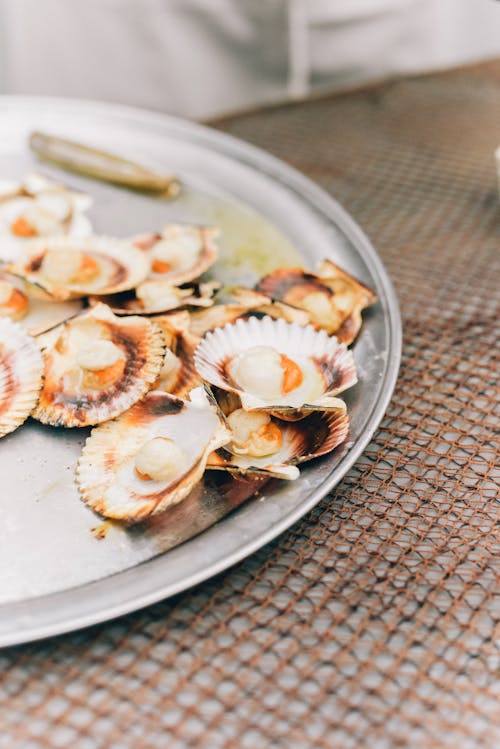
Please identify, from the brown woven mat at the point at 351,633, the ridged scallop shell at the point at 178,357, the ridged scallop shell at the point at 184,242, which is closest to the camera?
the brown woven mat at the point at 351,633

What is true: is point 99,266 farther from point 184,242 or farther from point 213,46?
point 213,46

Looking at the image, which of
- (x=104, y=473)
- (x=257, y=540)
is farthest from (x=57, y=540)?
(x=257, y=540)

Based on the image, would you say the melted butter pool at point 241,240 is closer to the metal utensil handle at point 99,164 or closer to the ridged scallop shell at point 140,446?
the metal utensil handle at point 99,164

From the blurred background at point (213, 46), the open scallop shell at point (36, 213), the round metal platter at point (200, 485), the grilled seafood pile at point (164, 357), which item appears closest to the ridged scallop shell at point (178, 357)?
the grilled seafood pile at point (164, 357)

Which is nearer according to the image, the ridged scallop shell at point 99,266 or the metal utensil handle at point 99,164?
the ridged scallop shell at point 99,266

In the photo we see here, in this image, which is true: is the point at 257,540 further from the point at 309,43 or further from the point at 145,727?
the point at 309,43

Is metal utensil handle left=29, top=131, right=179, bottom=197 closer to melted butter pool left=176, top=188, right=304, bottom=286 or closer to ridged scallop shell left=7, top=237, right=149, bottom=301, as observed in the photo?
melted butter pool left=176, top=188, right=304, bottom=286
